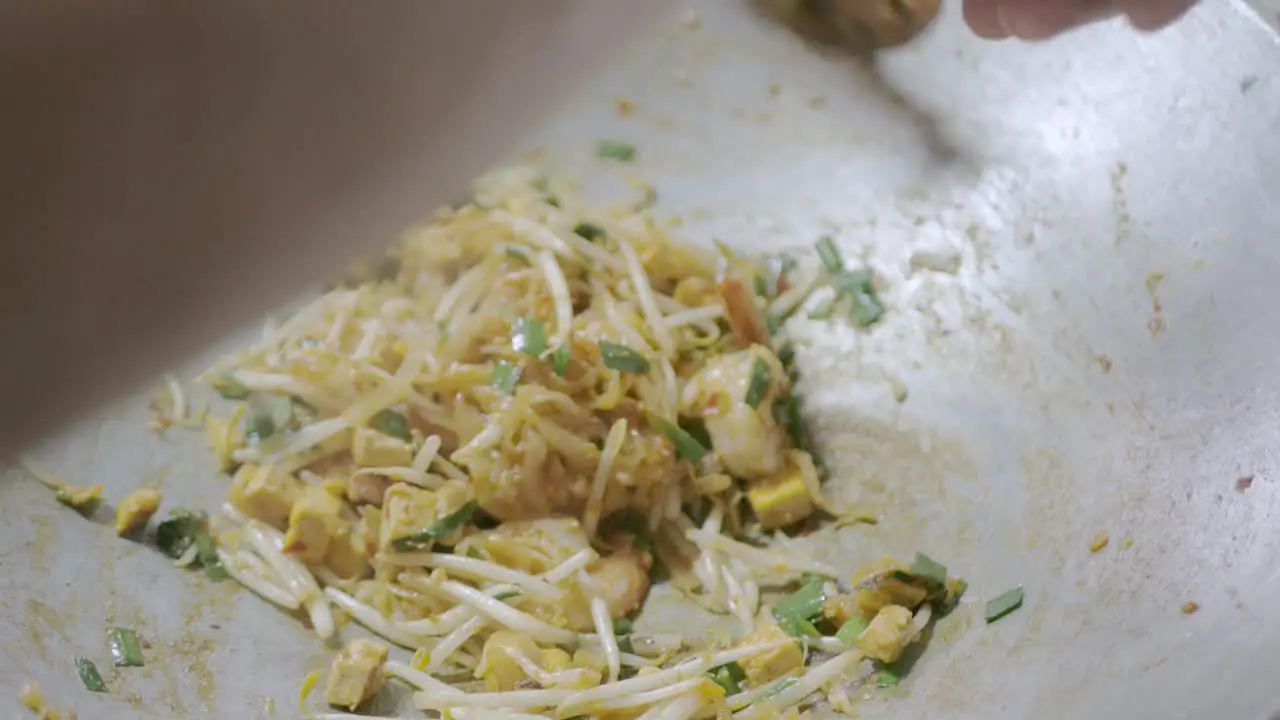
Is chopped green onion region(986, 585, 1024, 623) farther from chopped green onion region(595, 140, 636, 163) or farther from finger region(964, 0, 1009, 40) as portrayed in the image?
chopped green onion region(595, 140, 636, 163)

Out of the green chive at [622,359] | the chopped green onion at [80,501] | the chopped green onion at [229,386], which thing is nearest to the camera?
the chopped green onion at [80,501]

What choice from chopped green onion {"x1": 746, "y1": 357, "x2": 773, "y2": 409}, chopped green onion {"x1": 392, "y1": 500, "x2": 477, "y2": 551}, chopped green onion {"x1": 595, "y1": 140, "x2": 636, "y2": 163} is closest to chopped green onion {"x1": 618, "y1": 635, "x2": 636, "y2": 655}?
chopped green onion {"x1": 392, "y1": 500, "x2": 477, "y2": 551}

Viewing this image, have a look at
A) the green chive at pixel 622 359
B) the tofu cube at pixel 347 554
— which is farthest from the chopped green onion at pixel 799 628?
the tofu cube at pixel 347 554

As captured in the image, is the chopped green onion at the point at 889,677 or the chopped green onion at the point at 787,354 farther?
the chopped green onion at the point at 787,354

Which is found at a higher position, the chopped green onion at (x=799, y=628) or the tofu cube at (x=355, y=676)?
the tofu cube at (x=355, y=676)

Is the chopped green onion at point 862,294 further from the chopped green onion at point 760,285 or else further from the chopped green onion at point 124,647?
the chopped green onion at point 124,647

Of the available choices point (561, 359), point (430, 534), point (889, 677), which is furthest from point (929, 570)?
point (430, 534)

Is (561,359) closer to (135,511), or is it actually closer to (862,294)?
(862,294)
